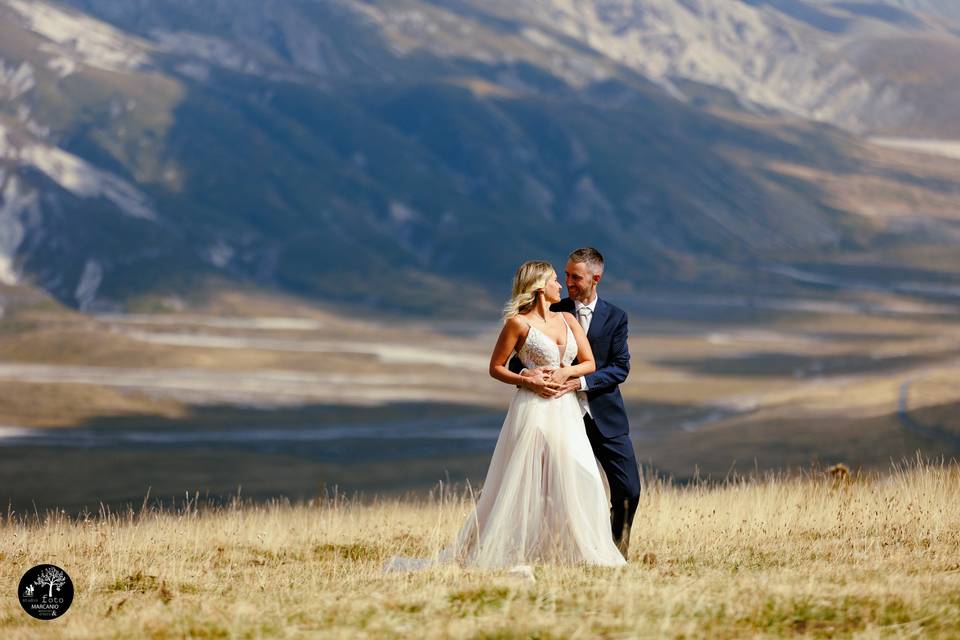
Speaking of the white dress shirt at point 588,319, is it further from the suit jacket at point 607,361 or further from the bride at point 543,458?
the bride at point 543,458

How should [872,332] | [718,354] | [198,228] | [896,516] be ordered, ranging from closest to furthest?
[896,516] → [718,354] → [872,332] → [198,228]

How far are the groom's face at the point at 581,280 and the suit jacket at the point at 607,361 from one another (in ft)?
0.74

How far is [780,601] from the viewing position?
11438mm

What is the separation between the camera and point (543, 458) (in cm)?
1404

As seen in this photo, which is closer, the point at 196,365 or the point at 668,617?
the point at 668,617

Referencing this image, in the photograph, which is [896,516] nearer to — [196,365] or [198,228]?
[196,365]

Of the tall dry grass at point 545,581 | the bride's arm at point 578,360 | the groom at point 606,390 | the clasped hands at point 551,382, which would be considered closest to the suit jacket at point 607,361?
the groom at point 606,390

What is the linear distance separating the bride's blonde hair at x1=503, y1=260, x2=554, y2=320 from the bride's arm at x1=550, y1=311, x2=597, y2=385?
0.39 meters

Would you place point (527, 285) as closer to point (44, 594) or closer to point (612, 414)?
point (612, 414)

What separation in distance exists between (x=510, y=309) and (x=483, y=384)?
317 feet

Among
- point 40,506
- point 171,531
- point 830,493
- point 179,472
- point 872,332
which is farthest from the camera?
point 872,332

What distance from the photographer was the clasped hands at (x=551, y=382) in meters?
13.8

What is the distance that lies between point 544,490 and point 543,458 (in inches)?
10.8

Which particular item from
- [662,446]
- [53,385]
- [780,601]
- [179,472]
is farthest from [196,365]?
[780,601]
